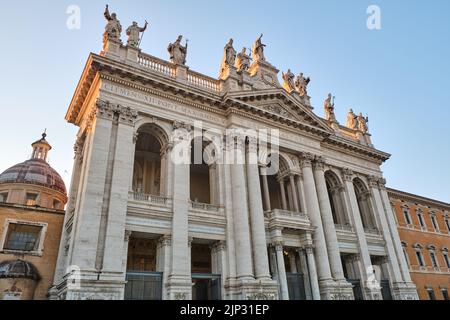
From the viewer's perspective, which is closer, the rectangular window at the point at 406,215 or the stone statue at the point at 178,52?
the stone statue at the point at 178,52

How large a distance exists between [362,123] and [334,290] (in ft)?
59.7

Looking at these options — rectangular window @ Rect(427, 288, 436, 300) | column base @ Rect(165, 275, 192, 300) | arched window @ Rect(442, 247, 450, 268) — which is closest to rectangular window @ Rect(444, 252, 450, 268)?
arched window @ Rect(442, 247, 450, 268)

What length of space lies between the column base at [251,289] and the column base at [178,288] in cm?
246

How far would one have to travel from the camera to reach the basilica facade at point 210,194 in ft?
54.2

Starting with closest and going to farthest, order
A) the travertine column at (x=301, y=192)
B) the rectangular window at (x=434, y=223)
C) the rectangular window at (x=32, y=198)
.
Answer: the travertine column at (x=301, y=192) → the rectangular window at (x=32, y=198) → the rectangular window at (x=434, y=223)

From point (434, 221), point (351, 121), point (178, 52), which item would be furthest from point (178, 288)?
point (434, 221)

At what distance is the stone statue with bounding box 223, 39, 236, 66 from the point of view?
25.3 metres

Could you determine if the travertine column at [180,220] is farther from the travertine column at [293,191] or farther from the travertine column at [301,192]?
the travertine column at [301,192]

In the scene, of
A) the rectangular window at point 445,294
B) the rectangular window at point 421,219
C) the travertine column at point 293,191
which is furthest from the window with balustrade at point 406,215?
the travertine column at point 293,191

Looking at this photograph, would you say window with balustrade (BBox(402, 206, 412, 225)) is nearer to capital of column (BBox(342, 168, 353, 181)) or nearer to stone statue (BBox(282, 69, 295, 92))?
capital of column (BBox(342, 168, 353, 181))

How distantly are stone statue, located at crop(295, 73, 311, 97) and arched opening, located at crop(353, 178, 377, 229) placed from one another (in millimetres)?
8997

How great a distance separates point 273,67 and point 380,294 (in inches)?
741

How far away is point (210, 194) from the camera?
2197 cm
